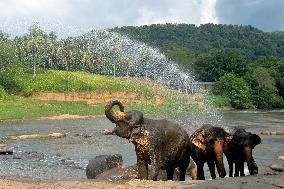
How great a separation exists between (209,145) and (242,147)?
1099mm

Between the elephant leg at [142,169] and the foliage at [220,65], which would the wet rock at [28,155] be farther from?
the foliage at [220,65]

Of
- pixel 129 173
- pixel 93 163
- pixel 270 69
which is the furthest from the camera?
pixel 270 69

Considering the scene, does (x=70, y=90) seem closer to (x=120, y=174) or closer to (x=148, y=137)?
(x=120, y=174)

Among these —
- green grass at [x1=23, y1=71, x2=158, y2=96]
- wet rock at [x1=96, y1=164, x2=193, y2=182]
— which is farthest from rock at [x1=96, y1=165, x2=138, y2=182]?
green grass at [x1=23, y1=71, x2=158, y2=96]

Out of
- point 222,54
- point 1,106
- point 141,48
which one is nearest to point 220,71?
point 222,54

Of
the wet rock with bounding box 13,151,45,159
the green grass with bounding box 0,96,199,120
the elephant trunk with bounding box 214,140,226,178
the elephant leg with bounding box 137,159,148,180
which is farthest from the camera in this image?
the green grass with bounding box 0,96,199,120

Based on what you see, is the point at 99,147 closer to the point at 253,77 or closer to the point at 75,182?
the point at 75,182

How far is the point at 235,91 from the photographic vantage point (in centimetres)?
9244

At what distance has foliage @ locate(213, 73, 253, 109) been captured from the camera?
299 ft

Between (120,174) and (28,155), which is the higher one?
(120,174)

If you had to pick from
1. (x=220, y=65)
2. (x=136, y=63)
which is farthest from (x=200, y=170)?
(x=220, y=65)

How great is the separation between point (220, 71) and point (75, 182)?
336 feet

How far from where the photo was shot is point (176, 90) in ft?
284

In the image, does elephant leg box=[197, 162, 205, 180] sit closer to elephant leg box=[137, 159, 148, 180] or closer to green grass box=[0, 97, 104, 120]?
elephant leg box=[137, 159, 148, 180]
